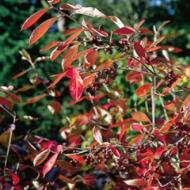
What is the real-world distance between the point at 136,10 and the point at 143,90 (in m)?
9.41

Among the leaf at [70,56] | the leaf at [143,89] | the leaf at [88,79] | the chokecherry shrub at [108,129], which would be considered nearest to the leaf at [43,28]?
the chokecherry shrub at [108,129]

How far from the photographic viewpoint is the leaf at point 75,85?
146 centimetres

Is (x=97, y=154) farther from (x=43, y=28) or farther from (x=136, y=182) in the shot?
(x=43, y=28)

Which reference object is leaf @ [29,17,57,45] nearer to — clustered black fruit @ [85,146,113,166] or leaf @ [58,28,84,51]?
leaf @ [58,28,84,51]

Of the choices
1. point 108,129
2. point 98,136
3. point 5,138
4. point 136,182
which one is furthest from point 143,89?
point 5,138

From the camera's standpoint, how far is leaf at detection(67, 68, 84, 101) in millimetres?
1461

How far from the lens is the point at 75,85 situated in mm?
1480

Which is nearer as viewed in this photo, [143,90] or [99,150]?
[99,150]

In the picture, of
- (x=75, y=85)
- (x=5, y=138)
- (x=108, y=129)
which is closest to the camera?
(x=75, y=85)

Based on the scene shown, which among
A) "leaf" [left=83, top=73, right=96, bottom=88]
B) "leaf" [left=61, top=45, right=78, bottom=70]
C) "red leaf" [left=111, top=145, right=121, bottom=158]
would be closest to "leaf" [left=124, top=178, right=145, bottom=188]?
"red leaf" [left=111, top=145, right=121, bottom=158]

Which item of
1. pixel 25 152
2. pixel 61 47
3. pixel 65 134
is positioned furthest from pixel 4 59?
pixel 61 47

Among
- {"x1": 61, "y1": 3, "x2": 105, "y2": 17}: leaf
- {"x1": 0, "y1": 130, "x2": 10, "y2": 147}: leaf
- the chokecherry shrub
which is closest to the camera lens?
{"x1": 61, "y1": 3, "x2": 105, "y2": 17}: leaf

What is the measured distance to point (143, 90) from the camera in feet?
6.91

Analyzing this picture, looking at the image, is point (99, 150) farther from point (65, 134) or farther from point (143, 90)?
point (65, 134)
